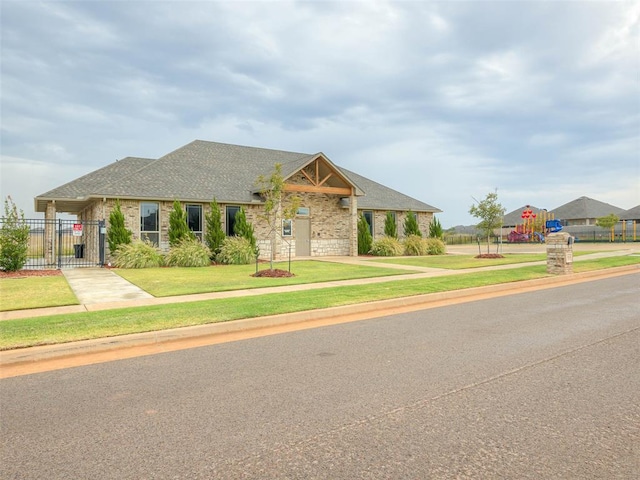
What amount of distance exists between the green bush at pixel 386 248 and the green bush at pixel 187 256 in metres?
11.6

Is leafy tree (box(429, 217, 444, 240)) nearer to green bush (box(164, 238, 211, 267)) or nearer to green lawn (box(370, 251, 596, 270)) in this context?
green lawn (box(370, 251, 596, 270))

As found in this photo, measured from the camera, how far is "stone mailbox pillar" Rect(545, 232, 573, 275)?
1511cm

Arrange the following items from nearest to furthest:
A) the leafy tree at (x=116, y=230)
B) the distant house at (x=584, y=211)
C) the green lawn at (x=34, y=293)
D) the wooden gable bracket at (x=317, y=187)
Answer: the green lawn at (x=34, y=293) → the leafy tree at (x=116, y=230) → the wooden gable bracket at (x=317, y=187) → the distant house at (x=584, y=211)

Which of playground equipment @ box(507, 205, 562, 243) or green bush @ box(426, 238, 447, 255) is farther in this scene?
playground equipment @ box(507, 205, 562, 243)

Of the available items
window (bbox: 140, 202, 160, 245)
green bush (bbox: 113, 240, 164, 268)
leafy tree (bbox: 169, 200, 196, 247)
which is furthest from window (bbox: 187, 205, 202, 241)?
green bush (bbox: 113, 240, 164, 268)

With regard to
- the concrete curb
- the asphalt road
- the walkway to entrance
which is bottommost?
the asphalt road

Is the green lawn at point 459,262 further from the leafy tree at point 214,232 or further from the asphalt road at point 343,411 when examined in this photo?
the asphalt road at point 343,411

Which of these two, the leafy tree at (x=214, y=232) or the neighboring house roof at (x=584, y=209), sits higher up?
the neighboring house roof at (x=584, y=209)

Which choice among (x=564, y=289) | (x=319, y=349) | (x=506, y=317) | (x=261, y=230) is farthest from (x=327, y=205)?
(x=319, y=349)

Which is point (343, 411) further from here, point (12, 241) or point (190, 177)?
point (190, 177)

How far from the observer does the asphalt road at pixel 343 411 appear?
9.53ft

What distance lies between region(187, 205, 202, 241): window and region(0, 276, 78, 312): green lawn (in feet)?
27.0

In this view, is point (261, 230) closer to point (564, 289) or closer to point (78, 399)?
point (564, 289)

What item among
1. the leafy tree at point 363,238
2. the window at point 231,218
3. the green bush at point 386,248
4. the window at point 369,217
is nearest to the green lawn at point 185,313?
the window at point 231,218
